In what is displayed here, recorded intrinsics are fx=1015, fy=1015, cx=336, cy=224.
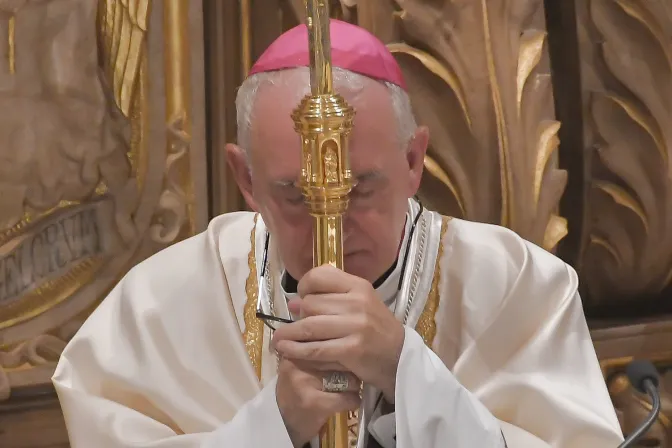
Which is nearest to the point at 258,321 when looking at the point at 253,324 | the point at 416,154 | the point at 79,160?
the point at 253,324

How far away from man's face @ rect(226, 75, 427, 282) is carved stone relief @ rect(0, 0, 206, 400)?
463 mm

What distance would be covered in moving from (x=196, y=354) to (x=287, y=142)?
1.09 ft

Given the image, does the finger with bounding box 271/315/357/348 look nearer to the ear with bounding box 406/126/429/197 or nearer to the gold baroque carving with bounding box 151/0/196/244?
the ear with bounding box 406/126/429/197

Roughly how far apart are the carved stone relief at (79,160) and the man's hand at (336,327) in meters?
0.63

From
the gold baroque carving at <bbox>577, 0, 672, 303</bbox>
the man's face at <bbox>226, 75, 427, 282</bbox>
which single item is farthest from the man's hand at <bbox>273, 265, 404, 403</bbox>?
the gold baroque carving at <bbox>577, 0, 672, 303</bbox>

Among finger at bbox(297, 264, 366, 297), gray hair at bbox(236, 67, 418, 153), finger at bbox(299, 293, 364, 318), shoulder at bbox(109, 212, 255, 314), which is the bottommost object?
shoulder at bbox(109, 212, 255, 314)

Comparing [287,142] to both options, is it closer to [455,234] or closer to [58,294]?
[455,234]

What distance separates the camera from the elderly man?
1001 mm

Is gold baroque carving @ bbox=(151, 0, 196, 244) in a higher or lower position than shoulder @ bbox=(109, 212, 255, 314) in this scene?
higher

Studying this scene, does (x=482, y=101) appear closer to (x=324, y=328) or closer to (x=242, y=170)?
(x=242, y=170)

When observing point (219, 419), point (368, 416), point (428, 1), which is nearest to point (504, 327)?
point (368, 416)

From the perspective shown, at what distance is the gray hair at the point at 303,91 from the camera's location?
1.08 meters

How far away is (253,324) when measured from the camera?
1.28 meters

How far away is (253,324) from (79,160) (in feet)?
1.36
